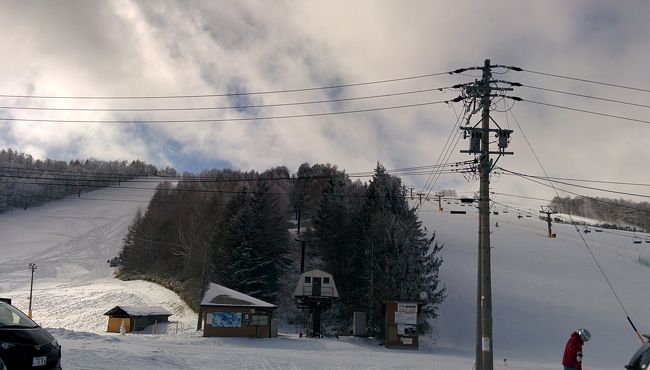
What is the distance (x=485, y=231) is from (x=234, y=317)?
2747 cm

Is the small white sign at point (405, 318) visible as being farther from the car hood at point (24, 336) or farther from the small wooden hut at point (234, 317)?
the car hood at point (24, 336)

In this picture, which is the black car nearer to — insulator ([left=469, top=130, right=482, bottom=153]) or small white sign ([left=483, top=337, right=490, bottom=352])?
small white sign ([left=483, top=337, right=490, bottom=352])

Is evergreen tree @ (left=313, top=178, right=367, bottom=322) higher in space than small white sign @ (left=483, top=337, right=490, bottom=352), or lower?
higher

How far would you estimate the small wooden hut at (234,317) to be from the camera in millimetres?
41344

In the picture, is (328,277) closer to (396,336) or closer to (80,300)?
(396,336)

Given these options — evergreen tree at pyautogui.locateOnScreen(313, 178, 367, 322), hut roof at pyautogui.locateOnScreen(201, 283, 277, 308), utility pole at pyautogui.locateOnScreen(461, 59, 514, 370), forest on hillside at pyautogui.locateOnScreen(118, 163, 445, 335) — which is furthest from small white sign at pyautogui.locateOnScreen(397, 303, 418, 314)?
utility pole at pyautogui.locateOnScreen(461, 59, 514, 370)

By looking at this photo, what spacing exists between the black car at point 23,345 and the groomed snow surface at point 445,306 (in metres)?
3.11

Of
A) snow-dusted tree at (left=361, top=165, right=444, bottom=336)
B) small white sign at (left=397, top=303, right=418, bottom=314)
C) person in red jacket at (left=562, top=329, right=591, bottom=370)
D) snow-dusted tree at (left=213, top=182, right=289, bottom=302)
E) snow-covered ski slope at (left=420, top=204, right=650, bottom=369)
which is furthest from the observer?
snow-dusted tree at (left=213, top=182, right=289, bottom=302)

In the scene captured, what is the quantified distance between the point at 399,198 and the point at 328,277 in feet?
37.0

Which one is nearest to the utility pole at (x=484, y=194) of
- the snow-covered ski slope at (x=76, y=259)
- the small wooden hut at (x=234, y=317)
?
the small wooden hut at (x=234, y=317)

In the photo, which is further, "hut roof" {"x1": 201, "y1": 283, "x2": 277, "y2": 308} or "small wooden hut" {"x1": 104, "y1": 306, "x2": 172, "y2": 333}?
"small wooden hut" {"x1": 104, "y1": 306, "x2": 172, "y2": 333}

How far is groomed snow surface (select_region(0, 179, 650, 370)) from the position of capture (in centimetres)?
2153

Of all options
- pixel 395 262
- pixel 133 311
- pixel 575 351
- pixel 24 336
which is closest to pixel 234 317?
pixel 395 262

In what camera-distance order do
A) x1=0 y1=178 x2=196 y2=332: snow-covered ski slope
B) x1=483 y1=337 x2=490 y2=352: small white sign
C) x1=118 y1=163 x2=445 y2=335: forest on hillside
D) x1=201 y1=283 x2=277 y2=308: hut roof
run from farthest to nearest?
x1=0 y1=178 x2=196 y2=332: snow-covered ski slope < x1=118 y1=163 x2=445 y2=335: forest on hillside < x1=201 y1=283 x2=277 y2=308: hut roof < x1=483 y1=337 x2=490 y2=352: small white sign
